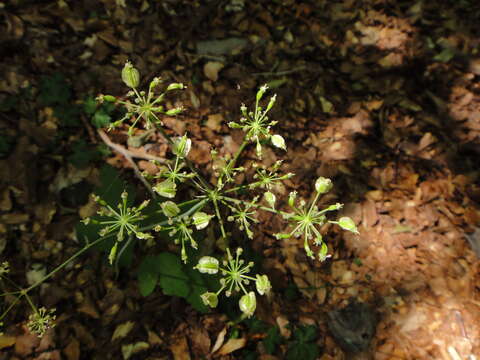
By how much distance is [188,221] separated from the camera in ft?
8.84

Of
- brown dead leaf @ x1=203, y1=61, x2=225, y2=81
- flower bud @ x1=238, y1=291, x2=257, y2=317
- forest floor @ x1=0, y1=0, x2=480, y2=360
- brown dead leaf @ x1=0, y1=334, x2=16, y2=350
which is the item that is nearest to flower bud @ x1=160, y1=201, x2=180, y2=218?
flower bud @ x1=238, y1=291, x2=257, y2=317

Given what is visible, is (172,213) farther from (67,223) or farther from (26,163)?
(26,163)

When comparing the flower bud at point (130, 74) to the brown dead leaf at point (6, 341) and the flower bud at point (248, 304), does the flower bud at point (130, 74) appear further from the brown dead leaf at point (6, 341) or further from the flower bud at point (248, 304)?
the brown dead leaf at point (6, 341)

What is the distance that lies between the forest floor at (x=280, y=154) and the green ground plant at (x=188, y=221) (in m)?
0.27

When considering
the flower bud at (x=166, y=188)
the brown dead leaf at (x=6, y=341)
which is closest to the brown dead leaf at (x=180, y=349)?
the brown dead leaf at (x=6, y=341)

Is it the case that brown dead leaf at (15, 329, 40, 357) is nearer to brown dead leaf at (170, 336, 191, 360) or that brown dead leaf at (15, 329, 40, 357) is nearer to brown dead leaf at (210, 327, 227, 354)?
brown dead leaf at (170, 336, 191, 360)

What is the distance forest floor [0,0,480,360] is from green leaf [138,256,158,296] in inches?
12.0

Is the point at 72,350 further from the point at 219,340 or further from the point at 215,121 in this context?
the point at 215,121

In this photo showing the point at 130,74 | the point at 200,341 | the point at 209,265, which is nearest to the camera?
the point at 130,74

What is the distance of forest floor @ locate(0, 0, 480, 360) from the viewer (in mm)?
3410

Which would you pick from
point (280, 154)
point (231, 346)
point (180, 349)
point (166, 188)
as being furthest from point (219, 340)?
point (280, 154)

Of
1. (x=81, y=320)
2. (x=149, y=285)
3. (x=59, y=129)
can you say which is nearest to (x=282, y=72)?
(x=59, y=129)

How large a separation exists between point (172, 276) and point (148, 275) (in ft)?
0.71

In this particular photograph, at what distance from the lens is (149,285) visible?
125 inches
